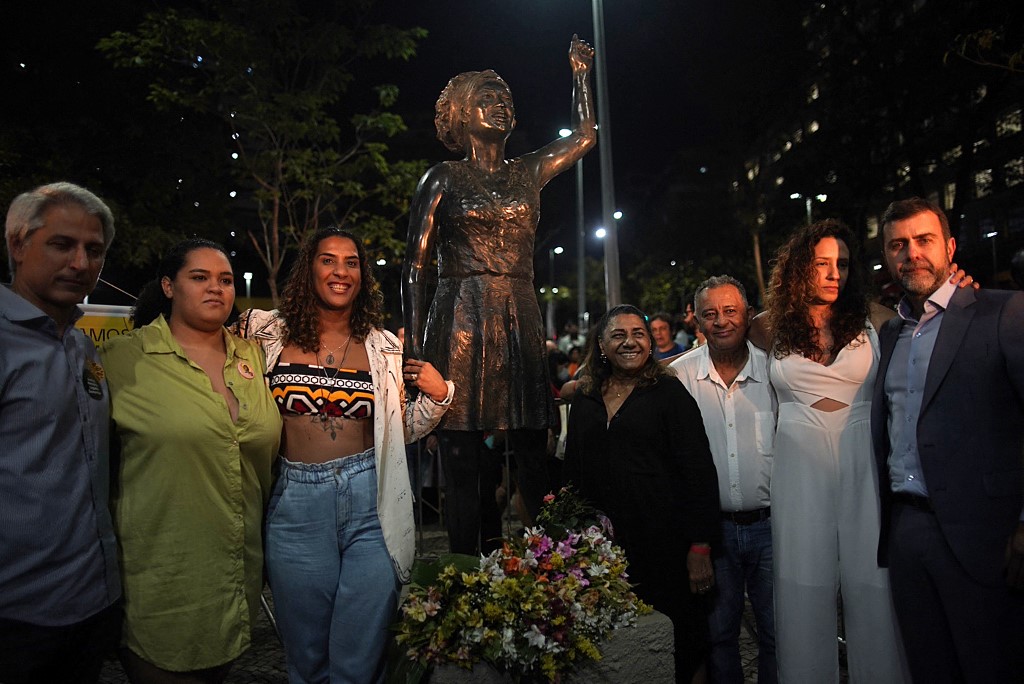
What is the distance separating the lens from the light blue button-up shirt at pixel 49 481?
7.43 feet

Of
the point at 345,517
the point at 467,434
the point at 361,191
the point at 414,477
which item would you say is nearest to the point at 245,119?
the point at 361,191

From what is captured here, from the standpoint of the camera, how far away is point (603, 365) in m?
3.97

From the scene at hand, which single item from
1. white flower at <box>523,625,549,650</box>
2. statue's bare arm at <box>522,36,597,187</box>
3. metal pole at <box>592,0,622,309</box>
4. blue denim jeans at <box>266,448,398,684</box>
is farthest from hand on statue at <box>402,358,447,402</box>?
metal pole at <box>592,0,622,309</box>

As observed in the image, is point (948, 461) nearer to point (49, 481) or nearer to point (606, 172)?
point (49, 481)

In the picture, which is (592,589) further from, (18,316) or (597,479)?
(18,316)

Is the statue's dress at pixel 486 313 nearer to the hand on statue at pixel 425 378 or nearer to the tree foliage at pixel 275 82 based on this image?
the hand on statue at pixel 425 378

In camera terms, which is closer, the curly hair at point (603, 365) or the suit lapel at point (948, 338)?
the suit lapel at point (948, 338)

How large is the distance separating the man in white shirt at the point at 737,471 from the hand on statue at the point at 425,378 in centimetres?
149

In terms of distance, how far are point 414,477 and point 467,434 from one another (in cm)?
425

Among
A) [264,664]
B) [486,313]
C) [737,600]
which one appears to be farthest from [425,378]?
[264,664]

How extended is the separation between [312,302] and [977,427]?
277cm

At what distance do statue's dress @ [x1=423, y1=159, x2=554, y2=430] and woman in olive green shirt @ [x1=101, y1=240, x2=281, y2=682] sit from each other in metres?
1.18

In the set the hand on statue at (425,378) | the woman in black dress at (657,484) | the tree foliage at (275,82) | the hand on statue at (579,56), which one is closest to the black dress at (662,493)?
the woman in black dress at (657,484)

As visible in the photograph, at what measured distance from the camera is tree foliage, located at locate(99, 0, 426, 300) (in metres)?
11.2
